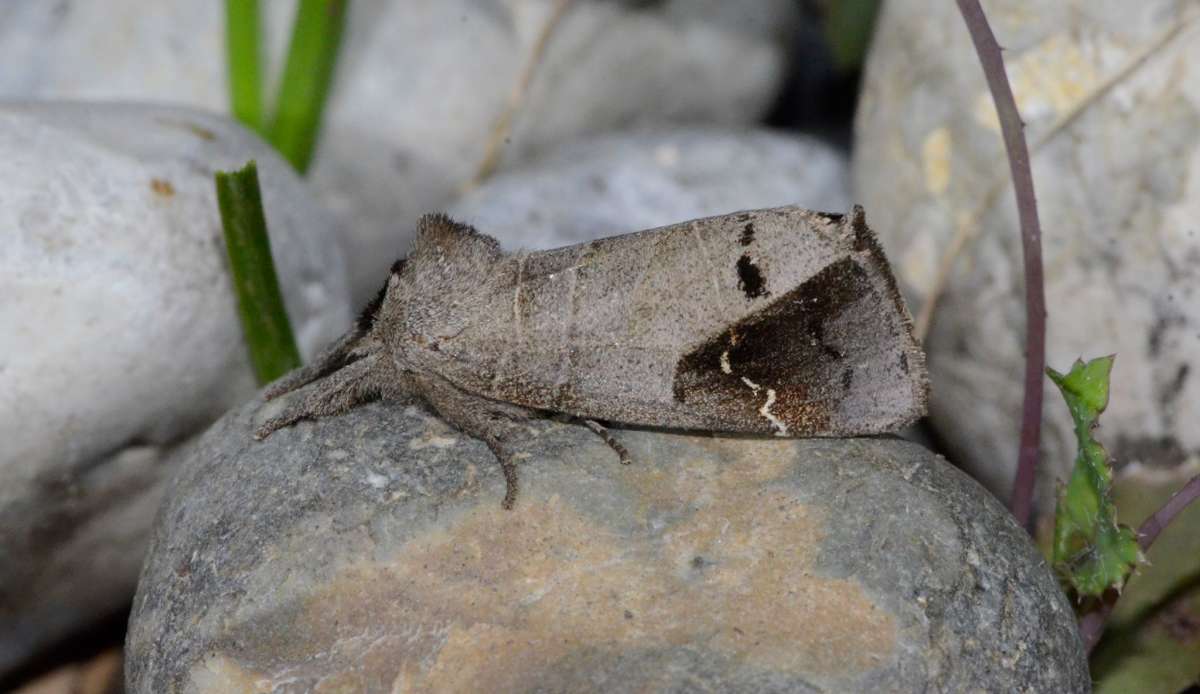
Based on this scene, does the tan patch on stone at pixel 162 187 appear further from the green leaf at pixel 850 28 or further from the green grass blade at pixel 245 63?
the green leaf at pixel 850 28

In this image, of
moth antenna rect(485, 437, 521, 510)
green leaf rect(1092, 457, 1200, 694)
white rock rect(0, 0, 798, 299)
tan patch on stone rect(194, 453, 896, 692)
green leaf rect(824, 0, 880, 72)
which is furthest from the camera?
green leaf rect(824, 0, 880, 72)

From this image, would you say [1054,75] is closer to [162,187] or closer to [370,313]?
[370,313]

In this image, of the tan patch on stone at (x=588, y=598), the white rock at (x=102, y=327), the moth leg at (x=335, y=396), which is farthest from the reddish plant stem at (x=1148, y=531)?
the white rock at (x=102, y=327)

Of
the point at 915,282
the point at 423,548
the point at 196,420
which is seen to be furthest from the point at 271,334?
the point at 915,282

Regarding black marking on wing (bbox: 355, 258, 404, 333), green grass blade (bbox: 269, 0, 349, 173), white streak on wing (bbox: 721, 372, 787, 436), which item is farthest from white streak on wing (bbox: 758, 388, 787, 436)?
green grass blade (bbox: 269, 0, 349, 173)

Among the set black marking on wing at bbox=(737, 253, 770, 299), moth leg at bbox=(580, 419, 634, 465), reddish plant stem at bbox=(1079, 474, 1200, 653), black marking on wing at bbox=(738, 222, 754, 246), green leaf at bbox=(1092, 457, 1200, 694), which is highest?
black marking on wing at bbox=(738, 222, 754, 246)

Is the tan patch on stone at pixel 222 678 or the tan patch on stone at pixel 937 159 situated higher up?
the tan patch on stone at pixel 937 159

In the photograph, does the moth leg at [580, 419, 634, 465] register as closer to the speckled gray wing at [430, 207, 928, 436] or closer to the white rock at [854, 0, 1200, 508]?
the speckled gray wing at [430, 207, 928, 436]
